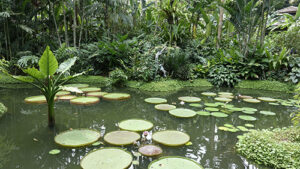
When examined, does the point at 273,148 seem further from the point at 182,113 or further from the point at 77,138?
the point at 77,138

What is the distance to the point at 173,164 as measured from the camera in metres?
2.16

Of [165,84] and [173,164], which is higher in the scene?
[165,84]

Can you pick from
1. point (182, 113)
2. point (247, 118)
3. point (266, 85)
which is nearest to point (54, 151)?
point (182, 113)

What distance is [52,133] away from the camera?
3.10 meters

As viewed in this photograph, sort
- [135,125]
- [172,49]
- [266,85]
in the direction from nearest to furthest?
[135,125] → [266,85] → [172,49]

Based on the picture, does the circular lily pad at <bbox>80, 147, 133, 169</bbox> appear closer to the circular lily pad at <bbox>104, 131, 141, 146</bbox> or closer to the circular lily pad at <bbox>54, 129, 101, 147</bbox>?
the circular lily pad at <bbox>104, 131, 141, 146</bbox>

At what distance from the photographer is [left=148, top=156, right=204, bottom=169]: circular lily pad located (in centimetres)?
211

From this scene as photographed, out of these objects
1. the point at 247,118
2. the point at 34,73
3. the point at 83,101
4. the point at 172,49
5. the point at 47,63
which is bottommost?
the point at 247,118

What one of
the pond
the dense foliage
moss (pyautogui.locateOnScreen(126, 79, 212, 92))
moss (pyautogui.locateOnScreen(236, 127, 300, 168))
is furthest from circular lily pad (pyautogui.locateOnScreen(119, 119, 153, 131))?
the dense foliage

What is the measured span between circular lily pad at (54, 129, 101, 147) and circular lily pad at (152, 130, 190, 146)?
0.88 m

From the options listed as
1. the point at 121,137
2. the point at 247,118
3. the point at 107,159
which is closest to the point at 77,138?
the point at 121,137

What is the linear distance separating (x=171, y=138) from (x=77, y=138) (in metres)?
1.33

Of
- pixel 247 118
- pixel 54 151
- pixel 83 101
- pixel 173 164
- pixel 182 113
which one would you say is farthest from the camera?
pixel 83 101

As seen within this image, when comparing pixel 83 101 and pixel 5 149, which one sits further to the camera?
pixel 83 101
